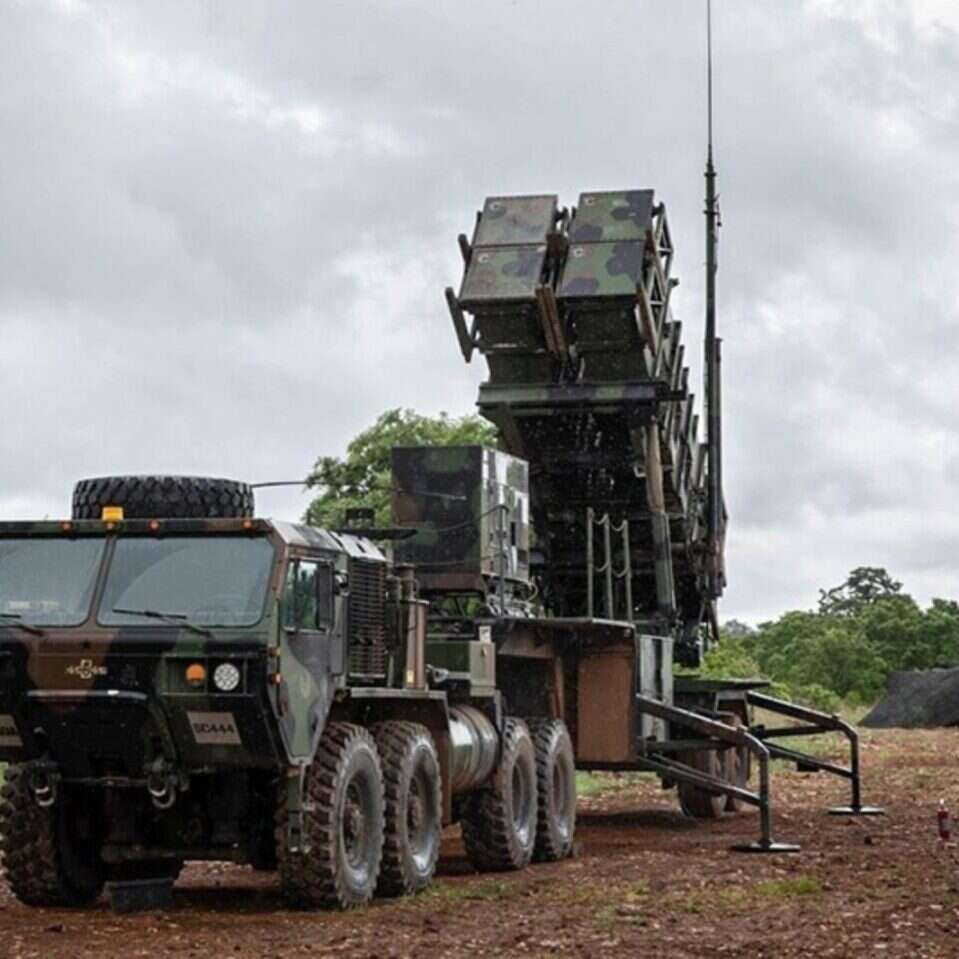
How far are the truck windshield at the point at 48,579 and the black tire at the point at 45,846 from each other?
892 mm

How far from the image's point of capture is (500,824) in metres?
14.5

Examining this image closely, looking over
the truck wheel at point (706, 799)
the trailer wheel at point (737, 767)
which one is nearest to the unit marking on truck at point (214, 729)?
the truck wheel at point (706, 799)

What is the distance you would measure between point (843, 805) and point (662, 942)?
10926mm

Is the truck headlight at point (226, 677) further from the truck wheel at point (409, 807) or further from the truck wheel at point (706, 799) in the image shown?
the truck wheel at point (706, 799)

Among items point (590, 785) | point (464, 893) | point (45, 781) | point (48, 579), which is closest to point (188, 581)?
point (48, 579)

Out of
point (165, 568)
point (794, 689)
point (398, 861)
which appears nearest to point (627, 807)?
point (398, 861)

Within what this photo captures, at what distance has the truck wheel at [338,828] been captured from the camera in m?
11.5

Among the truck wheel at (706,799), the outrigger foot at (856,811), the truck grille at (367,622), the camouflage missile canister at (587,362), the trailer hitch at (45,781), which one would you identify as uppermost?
the camouflage missile canister at (587,362)

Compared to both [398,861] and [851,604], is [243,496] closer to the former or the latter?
[398,861]

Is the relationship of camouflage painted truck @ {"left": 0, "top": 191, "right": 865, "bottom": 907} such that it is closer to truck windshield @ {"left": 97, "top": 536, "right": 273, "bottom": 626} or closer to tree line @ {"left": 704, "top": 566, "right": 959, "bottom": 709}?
truck windshield @ {"left": 97, "top": 536, "right": 273, "bottom": 626}

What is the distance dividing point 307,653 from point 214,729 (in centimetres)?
66

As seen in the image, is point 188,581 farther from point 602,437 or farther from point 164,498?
point 602,437

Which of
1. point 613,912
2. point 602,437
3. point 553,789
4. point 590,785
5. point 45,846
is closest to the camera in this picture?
point 613,912

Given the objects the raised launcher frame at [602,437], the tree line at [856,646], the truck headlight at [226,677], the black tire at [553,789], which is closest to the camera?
the truck headlight at [226,677]
